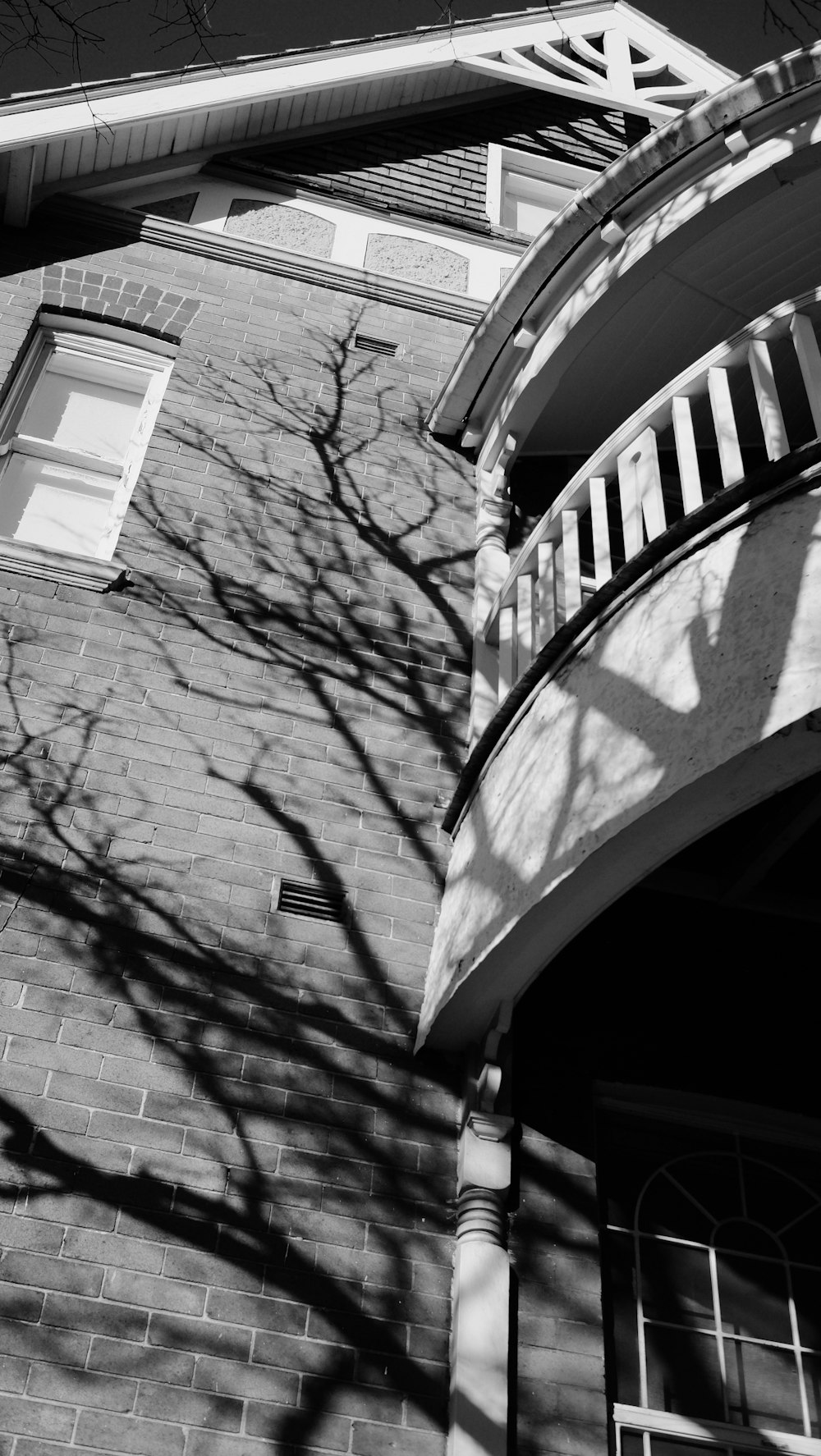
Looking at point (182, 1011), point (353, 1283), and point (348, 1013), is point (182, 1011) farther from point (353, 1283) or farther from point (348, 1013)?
point (353, 1283)

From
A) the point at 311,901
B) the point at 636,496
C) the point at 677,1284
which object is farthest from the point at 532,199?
the point at 677,1284

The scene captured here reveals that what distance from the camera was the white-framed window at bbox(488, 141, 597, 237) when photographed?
380 inches

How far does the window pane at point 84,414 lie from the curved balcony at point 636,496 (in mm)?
2599

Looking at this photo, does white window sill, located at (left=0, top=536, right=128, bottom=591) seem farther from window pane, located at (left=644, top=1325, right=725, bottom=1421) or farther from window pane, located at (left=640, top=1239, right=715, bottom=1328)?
window pane, located at (left=644, top=1325, right=725, bottom=1421)

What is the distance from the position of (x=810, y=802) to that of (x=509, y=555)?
8.40 ft

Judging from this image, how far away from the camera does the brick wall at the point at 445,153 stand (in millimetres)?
8914

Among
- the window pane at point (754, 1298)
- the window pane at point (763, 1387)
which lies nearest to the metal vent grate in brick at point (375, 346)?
the window pane at point (754, 1298)

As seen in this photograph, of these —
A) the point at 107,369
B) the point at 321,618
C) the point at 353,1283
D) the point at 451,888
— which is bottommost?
the point at 353,1283

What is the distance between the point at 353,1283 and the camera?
173 inches

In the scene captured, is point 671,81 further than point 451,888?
Yes

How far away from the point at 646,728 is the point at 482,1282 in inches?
82.7

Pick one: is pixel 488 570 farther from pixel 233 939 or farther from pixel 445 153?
pixel 445 153

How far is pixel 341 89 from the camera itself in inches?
356

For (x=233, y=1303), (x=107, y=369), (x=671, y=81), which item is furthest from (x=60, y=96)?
(x=233, y=1303)
